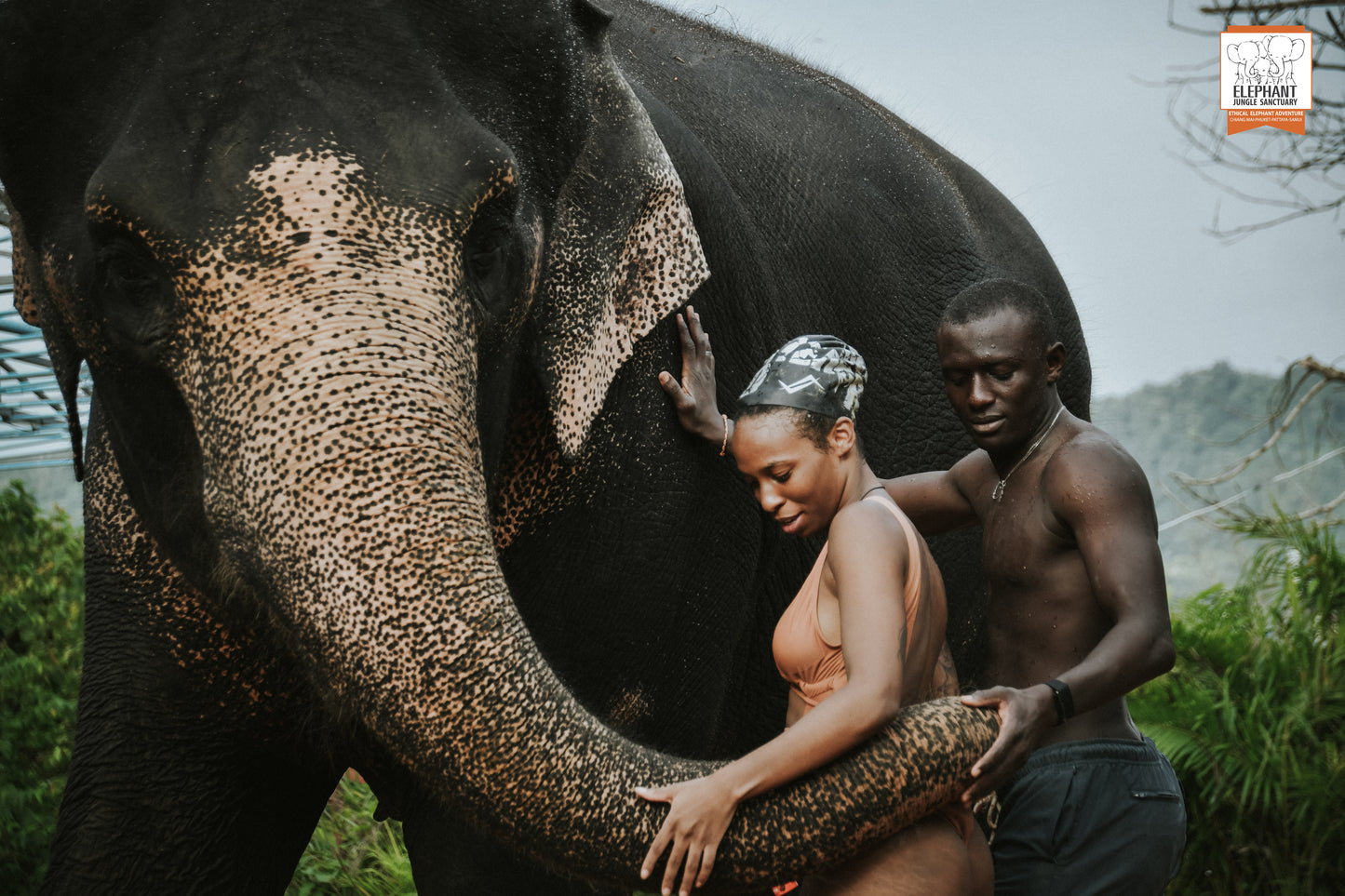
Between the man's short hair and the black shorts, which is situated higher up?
the man's short hair

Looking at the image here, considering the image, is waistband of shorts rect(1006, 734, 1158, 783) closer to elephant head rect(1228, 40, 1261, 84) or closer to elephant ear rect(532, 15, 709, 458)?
elephant ear rect(532, 15, 709, 458)

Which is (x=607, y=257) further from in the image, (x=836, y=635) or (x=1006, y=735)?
(x=1006, y=735)

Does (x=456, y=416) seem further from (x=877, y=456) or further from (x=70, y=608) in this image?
(x=70, y=608)

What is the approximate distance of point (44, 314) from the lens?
227 cm

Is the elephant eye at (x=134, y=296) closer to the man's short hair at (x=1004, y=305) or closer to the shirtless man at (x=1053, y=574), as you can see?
the shirtless man at (x=1053, y=574)

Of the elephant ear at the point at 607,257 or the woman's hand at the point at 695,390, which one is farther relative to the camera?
the woman's hand at the point at 695,390

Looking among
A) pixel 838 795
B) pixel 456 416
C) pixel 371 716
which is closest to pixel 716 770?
pixel 838 795

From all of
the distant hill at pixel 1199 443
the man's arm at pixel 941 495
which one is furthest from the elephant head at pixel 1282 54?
the distant hill at pixel 1199 443

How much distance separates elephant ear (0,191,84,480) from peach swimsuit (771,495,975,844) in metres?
1.23

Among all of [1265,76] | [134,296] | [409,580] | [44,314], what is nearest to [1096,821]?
[409,580]

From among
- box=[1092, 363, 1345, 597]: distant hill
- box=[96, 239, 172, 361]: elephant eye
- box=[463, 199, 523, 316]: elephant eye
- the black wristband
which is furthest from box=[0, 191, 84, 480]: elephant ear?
box=[1092, 363, 1345, 597]: distant hill

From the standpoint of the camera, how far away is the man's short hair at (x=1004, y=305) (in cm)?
249

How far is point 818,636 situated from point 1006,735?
35cm

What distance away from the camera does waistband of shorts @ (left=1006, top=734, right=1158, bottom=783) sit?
247 cm
